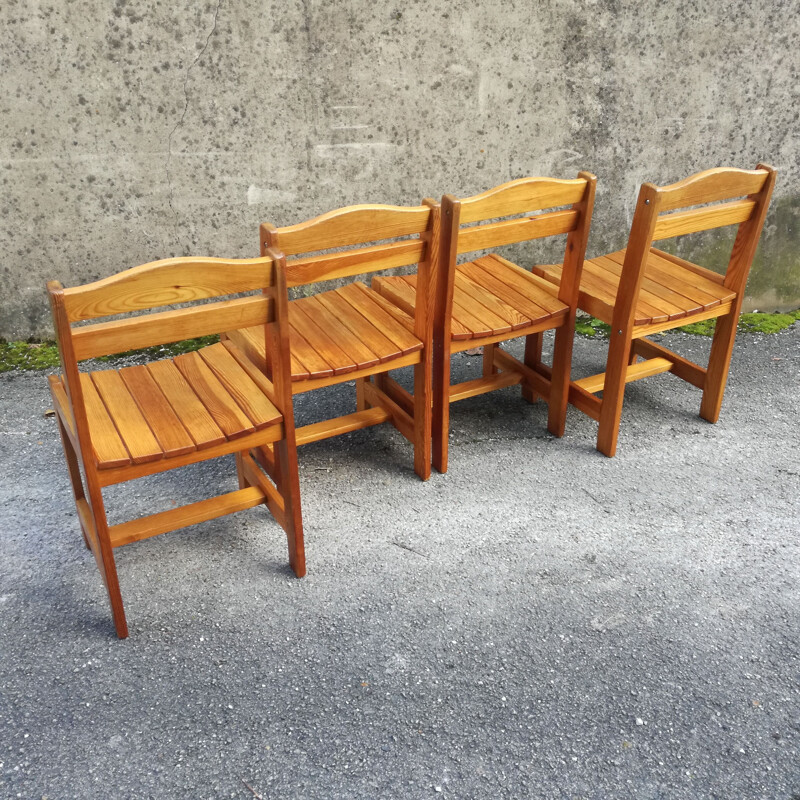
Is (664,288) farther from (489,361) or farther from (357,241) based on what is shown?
(357,241)

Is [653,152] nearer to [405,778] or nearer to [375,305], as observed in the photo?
[375,305]

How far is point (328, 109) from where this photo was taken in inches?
153

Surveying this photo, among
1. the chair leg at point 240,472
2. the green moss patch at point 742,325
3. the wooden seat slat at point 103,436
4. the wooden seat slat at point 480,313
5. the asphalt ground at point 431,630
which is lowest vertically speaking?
the asphalt ground at point 431,630

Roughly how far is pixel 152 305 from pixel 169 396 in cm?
50

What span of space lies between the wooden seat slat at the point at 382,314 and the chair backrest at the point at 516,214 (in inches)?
8.2

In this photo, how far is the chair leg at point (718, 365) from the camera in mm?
3439

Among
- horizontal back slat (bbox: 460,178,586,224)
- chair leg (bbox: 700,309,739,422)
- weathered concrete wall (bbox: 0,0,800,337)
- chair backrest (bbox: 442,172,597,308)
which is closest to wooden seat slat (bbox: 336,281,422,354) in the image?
chair backrest (bbox: 442,172,597,308)

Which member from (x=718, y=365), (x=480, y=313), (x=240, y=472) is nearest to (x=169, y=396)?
(x=240, y=472)

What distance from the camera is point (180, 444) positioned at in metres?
2.33

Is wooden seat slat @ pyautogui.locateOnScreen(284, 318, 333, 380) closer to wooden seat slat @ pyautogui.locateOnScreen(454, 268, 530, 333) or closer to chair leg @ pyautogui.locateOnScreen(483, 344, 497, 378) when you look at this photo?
wooden seat slat @ pyautogui.locateOnScreen(454, 268, 530, 333)

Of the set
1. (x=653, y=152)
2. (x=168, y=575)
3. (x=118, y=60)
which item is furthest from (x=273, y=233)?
(x=653, y=152)

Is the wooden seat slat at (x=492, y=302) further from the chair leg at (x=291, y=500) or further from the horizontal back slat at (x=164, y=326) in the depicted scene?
the horizontal back slat at (x=164, y=326)

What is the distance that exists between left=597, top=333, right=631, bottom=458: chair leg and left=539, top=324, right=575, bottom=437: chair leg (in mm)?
157

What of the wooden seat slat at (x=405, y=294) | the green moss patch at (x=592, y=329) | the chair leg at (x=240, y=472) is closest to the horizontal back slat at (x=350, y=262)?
the wooden seat slat at (x=405, y=294)
